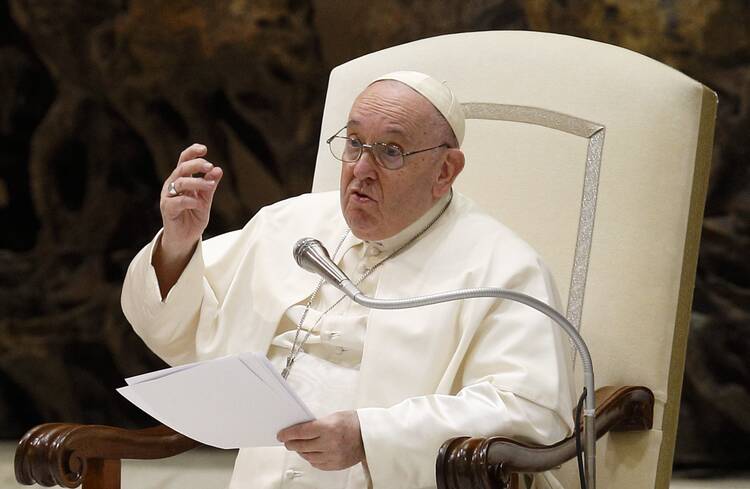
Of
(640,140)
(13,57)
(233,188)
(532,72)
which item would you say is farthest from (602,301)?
(13,57)

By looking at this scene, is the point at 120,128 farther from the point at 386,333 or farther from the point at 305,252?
the point at 305,252

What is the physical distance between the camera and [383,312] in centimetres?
296

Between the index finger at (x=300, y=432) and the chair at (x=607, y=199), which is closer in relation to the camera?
the index finger at (x=300, y=432)

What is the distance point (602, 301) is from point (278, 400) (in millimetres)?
1087

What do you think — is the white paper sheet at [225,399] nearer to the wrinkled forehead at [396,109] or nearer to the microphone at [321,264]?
the microphone at [321,264]

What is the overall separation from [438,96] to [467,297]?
1.00 meters

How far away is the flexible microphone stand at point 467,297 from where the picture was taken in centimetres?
215

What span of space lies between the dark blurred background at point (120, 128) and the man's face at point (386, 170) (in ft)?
7.56

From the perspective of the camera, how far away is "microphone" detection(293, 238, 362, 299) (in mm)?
2211

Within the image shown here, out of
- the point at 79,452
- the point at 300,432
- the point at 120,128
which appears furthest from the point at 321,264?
the point at 120,128

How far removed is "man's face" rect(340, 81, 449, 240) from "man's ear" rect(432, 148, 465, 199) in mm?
11

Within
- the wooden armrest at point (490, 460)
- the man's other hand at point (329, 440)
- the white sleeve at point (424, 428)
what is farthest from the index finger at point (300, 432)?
the wooden armrest at point (490, 460)

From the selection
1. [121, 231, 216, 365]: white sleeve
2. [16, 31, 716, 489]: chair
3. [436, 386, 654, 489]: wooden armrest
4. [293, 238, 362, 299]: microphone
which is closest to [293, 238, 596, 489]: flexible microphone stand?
[293, 238, 362, 299]: microphone

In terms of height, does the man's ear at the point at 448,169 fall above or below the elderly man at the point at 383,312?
above
